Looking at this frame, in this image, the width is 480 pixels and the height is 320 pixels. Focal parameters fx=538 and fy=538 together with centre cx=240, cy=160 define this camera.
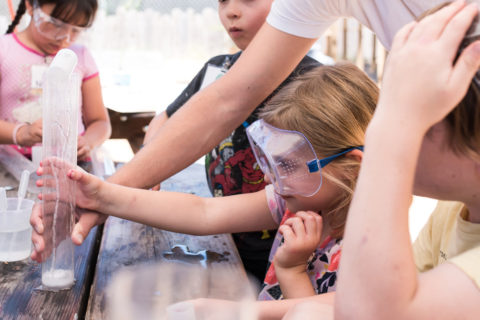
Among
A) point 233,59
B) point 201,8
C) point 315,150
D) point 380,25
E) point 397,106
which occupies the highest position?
point 397,106

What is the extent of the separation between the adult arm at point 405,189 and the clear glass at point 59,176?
0.70 m

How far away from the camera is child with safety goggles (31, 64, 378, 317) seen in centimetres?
134

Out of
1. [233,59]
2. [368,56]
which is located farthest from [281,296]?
[368,56]

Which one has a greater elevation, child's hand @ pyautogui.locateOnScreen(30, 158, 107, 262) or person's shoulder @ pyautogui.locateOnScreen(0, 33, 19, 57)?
child's hand @ pyautogui.locateOnScreen(30, 158, 107, 262)

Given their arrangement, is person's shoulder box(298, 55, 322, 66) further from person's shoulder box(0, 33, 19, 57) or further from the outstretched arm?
person's shoulder box(0, 33, 19, 57)

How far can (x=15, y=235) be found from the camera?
1.37 metres

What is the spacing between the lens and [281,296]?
1467 millimetres

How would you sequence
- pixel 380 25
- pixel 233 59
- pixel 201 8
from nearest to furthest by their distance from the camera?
pixel 380 25 < pixel 233 59 < pixel 201 8

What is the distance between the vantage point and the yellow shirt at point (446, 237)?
0.96 meters

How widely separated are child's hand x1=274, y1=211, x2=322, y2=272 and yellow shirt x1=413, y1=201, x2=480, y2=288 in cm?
26

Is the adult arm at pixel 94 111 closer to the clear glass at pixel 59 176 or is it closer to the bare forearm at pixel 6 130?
the bare forearm at pixel 6 130

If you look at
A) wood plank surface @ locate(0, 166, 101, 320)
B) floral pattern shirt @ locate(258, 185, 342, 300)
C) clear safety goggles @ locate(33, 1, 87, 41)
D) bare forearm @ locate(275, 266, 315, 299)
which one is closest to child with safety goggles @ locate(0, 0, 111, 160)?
clear safety goggles @ locate(33, 1, 87, 41)

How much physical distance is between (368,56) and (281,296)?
25.8 ft

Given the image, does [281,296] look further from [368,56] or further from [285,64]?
[368,56]
